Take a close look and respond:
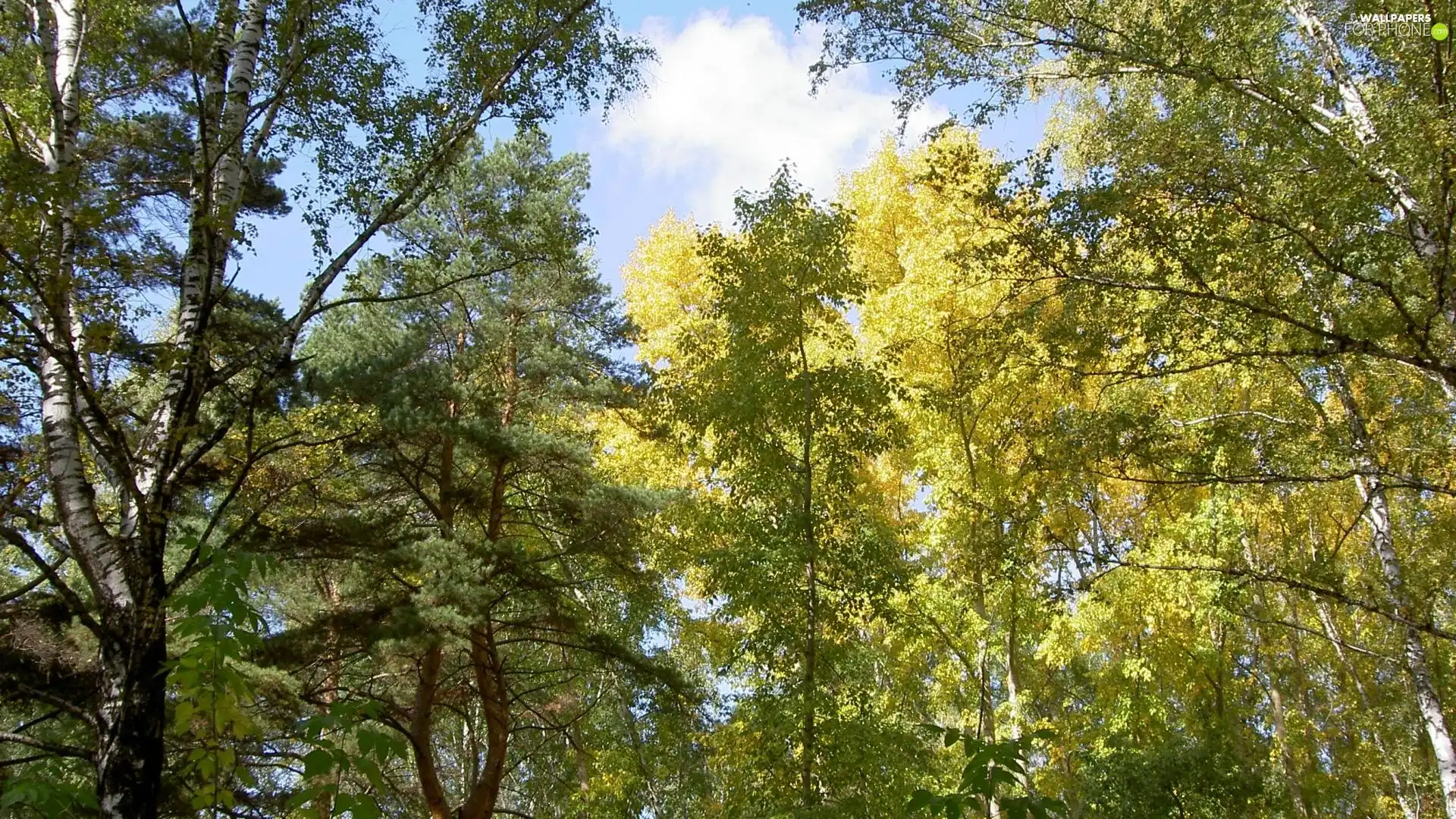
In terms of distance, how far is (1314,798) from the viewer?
11.8 m

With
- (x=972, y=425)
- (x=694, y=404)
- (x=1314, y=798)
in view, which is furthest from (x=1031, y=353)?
(x=1314, y=798)

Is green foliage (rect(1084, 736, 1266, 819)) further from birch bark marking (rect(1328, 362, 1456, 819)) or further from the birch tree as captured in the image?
the birch tree

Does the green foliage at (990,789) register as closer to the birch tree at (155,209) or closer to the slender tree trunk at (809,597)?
the birch tree at (155,209)

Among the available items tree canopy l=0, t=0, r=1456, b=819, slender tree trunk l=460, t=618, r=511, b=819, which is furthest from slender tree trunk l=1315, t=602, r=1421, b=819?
slender tree trunk l=460, t=618, r=511, b=819

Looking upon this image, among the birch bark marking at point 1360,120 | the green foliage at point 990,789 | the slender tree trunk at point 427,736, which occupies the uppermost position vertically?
the birch bark marking at point 1360,120

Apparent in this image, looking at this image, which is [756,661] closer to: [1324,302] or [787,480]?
[787,480]

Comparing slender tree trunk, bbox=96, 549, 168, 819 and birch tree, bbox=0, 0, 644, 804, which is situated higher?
birch tree, bbox=0, 0, 644, 804

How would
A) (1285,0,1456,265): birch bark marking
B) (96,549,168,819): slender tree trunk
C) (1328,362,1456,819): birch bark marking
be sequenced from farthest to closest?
(1328,362,1456,819): birch bark marking
(1285,0,1456,265): birch bark marking
(96,549,168,819): slender tree trunk

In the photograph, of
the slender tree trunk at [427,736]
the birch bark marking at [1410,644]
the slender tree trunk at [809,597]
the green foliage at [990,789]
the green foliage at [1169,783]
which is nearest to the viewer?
the green foliage at [990,789]

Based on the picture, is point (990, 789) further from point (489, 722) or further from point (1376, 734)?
point (1376, 734)

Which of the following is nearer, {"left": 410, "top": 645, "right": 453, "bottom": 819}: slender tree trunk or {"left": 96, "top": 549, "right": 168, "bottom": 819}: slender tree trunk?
{"left": 96, "top": 549, "right": 168, "bottom": 819}: slender tree trunk

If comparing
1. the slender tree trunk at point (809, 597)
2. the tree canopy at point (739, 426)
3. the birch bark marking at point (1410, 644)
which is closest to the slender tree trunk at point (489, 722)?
the tree canopy at point (739, 426)

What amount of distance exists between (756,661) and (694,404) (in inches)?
90.1

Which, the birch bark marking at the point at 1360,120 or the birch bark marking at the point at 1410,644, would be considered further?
the birch bark marking at the point at 1410,644
